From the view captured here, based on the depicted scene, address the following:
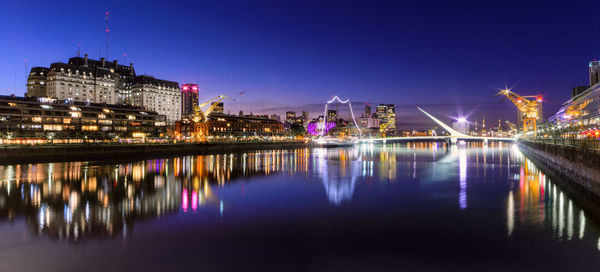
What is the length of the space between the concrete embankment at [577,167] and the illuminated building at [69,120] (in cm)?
5176

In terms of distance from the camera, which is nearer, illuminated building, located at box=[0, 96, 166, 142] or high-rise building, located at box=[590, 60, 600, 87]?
illuminated building, located at box=[0, 96, 166, 142]

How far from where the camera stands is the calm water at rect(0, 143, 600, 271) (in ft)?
26.0

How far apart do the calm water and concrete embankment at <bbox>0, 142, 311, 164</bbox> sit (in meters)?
18.2

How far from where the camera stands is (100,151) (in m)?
40.0

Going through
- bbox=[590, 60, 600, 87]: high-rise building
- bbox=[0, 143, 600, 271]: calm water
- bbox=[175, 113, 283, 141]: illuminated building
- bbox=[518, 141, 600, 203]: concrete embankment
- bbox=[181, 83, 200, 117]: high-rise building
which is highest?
bbox=[181, 83, 200, 117]: high-rise building

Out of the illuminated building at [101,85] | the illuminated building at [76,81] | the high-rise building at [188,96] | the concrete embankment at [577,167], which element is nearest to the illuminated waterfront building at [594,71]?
the concrete embankment at [577,167]

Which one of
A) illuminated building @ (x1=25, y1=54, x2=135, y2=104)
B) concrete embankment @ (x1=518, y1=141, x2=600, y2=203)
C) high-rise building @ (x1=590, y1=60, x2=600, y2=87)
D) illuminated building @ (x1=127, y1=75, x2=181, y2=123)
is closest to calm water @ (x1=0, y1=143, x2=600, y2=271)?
concrete embankment @ (x1=518, y1=141, x2=600, y2=203)

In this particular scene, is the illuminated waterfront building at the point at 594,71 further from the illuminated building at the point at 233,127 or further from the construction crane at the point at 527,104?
the illuminated building at the point at 233,127

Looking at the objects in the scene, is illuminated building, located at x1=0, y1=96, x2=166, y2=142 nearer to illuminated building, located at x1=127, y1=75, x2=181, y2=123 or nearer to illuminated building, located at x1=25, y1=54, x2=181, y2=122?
illuminated building, located at x1=25, y1=54, x2=181, y2=122

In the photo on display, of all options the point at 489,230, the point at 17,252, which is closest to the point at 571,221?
the point at 489,230

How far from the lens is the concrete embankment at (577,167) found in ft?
41.3

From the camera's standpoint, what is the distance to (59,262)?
7641 millimetres

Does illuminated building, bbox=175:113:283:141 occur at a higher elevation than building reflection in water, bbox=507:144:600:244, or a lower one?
higher

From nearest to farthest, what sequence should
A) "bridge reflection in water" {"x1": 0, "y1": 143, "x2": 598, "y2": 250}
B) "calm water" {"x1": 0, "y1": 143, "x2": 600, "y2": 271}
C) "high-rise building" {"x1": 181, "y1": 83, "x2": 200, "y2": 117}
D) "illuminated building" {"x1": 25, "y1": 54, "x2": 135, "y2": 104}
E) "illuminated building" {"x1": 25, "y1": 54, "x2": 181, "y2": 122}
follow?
"calm water" {"x1": 0, "y1": 143, "x2": 600, "y2": 271} → "bridge reflection in water" {"x1": 0, "y1": 143, "x2": 598, "y2": 250} → "illuminated building" {"x1": 25, "y1": 54, "x2": 135, "y2": 104} → "illuminated building" {"x1": 25, "y1": 54, "x2": 181, "y2": 122} → "high-rise building" {"x1": 181, "y1": 83, "x2": 200, "y2": 117}
